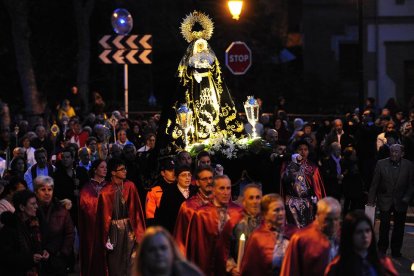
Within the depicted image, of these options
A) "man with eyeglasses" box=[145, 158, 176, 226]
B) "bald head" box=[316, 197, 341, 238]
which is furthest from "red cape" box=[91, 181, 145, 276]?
"bald head" box=[316, 197, 341, 238]

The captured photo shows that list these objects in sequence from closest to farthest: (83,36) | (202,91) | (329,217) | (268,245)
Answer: (329,217) < (268,245) < (202,91) < (83,36)

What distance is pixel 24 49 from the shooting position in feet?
110

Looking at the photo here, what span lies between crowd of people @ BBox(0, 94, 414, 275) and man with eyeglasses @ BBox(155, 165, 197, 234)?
0.01m

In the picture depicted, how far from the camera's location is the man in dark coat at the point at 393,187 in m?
17.7

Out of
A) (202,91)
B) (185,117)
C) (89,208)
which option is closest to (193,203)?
(89,208)

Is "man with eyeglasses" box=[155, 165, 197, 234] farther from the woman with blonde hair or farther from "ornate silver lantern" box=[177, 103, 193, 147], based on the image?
the woman with blonde hair

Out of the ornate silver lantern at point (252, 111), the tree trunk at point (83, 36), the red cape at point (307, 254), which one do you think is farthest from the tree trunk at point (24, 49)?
the red cape at point (307, 254)

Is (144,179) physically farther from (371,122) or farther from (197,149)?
(371,122)

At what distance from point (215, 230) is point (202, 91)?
6.58 metres

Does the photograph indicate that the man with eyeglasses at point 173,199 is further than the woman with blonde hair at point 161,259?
Yes

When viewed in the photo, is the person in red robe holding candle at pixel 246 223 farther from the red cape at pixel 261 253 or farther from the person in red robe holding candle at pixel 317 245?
the person in red robe holding candle at pixel 317 245

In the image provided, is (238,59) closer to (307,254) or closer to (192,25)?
(192,25)

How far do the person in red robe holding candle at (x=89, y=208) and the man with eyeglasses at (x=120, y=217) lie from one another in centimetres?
33

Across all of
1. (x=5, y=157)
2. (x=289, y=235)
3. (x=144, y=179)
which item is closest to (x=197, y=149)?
(x=144, y=179)
